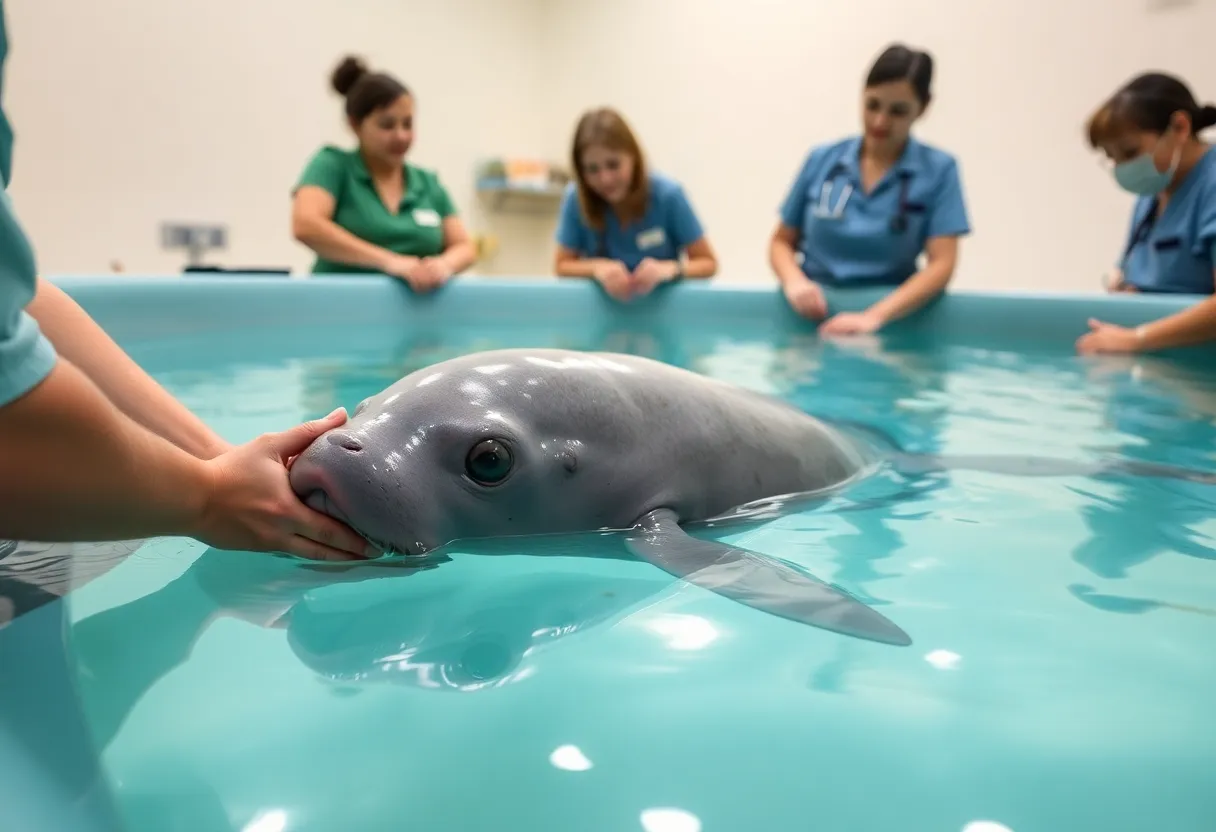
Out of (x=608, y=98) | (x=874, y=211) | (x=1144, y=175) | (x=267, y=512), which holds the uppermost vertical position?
(x=608, y=98)

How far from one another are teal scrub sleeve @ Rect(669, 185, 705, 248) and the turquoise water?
458 centimetres

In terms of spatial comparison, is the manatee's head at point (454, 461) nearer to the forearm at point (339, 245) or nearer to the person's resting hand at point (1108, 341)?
the person's resting hand at point (1108, 341)

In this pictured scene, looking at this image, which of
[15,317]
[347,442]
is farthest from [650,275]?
[15,317]

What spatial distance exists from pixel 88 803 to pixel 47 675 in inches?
11.6

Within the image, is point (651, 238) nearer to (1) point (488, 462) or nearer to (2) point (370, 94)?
(2) point (370, 94)

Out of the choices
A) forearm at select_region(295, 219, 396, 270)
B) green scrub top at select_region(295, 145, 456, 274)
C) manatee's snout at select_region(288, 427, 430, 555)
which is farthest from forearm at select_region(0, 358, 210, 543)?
green scrub top at select_region(295, 145, 456, 274)

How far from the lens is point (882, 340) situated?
5.48 metres

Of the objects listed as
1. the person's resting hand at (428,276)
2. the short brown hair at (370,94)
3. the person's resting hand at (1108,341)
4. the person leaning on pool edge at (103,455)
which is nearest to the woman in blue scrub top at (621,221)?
the person's resting hand at (428,276)

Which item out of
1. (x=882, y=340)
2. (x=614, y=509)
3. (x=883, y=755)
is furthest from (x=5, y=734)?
(x=882, y=340)

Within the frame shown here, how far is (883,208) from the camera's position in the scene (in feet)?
18.7

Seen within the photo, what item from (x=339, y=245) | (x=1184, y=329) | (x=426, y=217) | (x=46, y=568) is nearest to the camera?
(x=46, y=568)

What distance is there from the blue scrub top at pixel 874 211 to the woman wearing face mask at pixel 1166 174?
0.89 meters

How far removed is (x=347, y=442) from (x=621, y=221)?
5.04 meters

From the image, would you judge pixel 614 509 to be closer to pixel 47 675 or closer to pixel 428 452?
pixel 428 452
